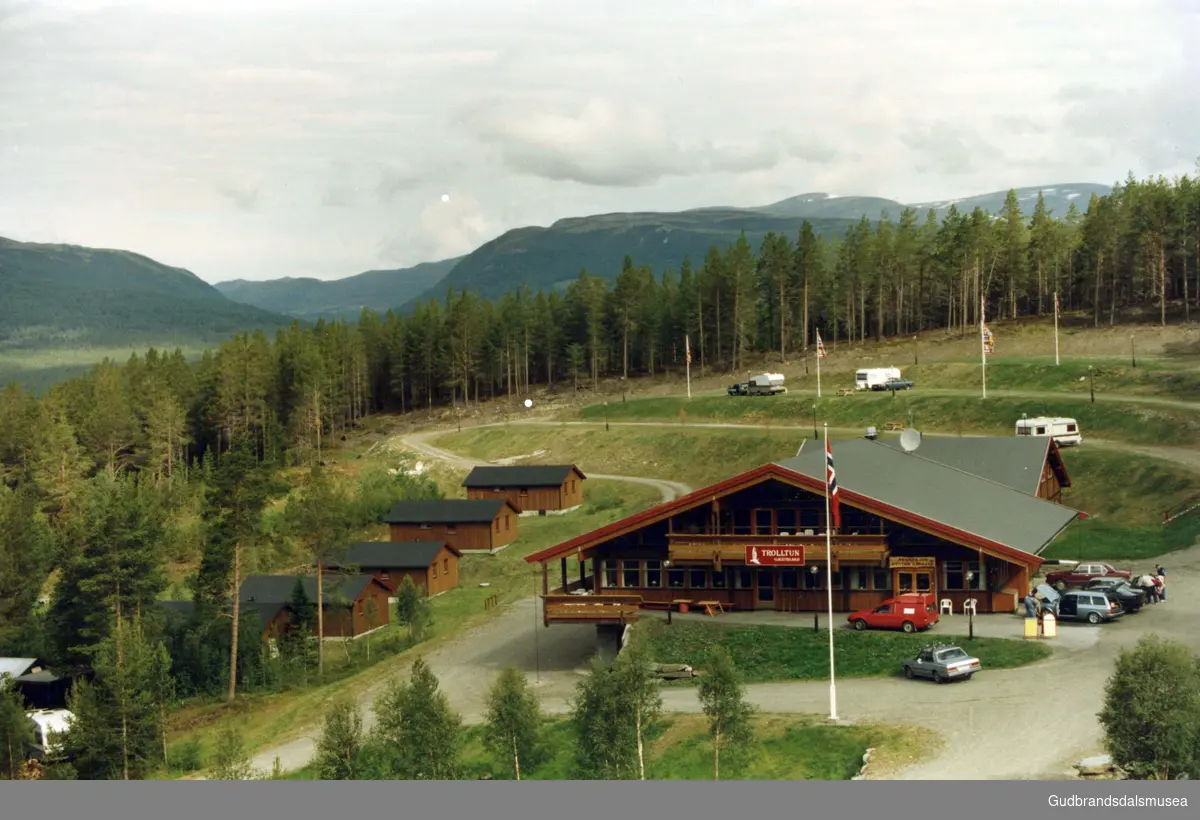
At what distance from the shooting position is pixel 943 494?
43.0 meters

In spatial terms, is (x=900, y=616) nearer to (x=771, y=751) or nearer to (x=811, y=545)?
(x=811, y=545)

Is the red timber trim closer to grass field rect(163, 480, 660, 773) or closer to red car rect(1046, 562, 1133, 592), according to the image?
red car rect(1046, 562, 1133, 592)

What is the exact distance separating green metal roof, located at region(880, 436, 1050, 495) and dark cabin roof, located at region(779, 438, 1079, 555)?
10.7 ft

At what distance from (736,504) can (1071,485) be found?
1124 inches

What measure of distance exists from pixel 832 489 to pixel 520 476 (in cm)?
5084

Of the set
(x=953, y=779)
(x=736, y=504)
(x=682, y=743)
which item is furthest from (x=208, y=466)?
(x=953, y=779)

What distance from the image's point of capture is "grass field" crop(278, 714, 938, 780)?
90.5 ft

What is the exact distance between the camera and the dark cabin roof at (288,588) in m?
54.3

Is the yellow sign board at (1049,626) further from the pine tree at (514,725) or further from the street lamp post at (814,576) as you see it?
the pine tree at (514,725)

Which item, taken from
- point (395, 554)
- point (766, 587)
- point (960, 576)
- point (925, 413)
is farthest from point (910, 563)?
point (925, 413)

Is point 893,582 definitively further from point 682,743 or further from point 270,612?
point 270,612

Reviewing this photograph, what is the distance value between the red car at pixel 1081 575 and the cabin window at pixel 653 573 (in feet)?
50.5

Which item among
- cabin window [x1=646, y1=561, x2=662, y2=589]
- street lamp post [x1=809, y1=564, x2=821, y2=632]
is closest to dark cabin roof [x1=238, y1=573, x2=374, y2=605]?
cabin window [x1=646, y1=561, x2=662, y2=589]

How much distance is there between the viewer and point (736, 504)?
4197 centimetres
